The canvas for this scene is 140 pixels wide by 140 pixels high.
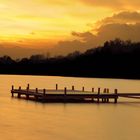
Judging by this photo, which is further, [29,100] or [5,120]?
[29,100]

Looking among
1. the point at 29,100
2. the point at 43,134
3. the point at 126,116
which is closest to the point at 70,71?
the point at 29,100

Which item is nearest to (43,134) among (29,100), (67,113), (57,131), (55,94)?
(57,131)

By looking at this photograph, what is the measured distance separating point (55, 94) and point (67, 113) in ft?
21.6

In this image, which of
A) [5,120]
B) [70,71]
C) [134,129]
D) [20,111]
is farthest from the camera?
[70,71]

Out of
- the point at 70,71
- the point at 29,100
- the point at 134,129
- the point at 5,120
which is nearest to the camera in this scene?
the point at 134,129

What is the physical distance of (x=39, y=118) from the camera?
126 ft

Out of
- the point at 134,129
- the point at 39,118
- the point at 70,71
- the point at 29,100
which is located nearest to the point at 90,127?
the point at 134,129

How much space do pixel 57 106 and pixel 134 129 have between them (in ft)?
48.8

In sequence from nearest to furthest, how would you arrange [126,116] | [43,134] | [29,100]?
[43,134] → [126,116] → [29,100]

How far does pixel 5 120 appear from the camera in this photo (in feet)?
120

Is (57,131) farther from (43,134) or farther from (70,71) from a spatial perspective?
(70,71)

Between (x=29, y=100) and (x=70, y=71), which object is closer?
(x=29, y=100)

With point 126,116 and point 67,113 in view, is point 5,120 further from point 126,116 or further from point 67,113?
point 126,116

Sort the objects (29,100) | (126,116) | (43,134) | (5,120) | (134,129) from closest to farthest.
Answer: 1. (43,134)
2. (134,129)
3. (5,120)
4. (126,116)
5. (29,100)
